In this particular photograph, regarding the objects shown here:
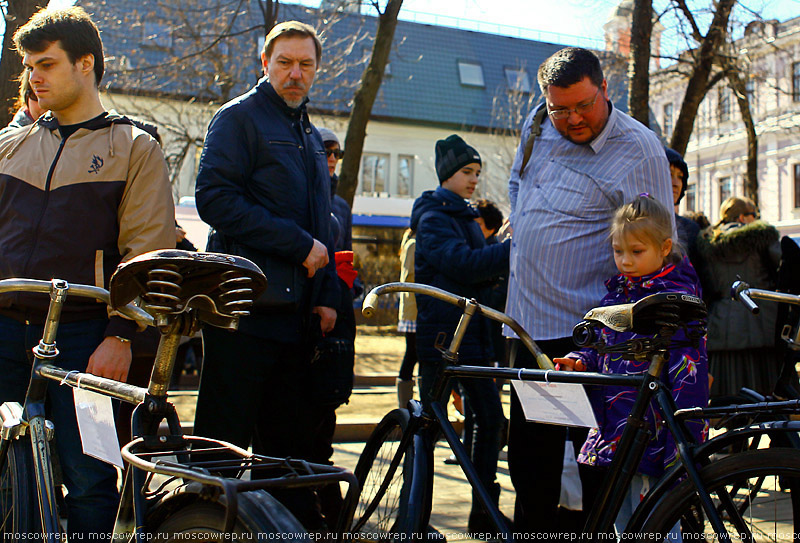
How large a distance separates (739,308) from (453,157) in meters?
2.55

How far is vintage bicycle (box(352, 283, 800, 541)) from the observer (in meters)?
2.22

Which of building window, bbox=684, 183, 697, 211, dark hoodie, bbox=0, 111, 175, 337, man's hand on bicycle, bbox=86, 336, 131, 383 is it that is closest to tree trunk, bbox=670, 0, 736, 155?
dark hoodie, bbox=0, 111, 175, 337

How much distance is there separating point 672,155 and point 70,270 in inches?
154

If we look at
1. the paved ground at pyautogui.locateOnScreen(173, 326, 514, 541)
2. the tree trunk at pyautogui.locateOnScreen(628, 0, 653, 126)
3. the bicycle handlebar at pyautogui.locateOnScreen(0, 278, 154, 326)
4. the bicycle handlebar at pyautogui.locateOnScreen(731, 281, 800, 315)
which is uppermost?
the tree trunk at pyautogui.locateOnScreen(628, 0, 653, 126)

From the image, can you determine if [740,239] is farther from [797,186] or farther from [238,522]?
[797,186]

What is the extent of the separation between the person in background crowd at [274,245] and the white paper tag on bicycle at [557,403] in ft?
3.95

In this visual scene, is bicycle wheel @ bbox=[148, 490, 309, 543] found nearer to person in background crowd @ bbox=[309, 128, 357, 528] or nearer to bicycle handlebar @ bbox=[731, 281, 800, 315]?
person in background crowd @ bbox=[309, 128, 357, 528]

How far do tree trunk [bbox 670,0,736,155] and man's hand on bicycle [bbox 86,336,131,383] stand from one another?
29.9 ft

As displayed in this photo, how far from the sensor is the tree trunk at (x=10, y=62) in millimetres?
5520

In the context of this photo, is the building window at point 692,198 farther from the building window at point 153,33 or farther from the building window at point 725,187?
the building window at point 153,33

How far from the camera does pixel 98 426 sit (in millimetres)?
2420

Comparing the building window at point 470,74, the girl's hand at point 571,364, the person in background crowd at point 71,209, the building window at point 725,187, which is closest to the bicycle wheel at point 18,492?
the person in background crowd at point 71,209

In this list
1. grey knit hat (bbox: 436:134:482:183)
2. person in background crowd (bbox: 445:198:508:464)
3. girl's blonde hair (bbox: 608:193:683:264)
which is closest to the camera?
girl's blonde hair (bbox: 608:193:683:264)

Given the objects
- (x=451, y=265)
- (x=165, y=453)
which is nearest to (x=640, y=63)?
(x=451, y=265)
